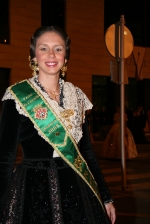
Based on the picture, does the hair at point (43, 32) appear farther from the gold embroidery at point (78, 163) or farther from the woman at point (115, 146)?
the woman at point (115, 146)

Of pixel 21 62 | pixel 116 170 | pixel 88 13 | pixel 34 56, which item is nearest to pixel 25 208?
pixel 34 56

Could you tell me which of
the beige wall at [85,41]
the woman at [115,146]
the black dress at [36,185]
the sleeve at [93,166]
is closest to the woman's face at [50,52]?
the black dress at [36,185]

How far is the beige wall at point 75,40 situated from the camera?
17.9 meters

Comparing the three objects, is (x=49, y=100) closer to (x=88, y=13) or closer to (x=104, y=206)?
(x=104, y=206)

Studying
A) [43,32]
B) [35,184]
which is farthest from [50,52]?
[35,184]

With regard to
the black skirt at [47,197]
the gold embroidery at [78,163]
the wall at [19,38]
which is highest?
the wall at [19,38]

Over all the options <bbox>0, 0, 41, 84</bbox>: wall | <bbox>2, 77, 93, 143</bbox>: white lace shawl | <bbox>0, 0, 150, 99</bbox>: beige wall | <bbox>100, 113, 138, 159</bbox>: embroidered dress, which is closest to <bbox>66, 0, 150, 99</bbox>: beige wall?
<bbox>0, 0, 150, 99</bbox>: beige wall

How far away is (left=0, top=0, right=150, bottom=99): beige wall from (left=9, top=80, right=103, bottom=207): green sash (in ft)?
51.1

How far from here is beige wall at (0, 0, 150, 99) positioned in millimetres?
17891

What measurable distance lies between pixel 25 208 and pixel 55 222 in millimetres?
170

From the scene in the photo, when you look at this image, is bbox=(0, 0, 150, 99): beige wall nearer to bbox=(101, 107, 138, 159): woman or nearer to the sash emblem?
bbox=(101, 107, 138, 159): woman

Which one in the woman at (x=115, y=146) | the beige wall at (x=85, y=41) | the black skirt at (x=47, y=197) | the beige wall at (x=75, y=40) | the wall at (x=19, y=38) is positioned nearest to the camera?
the black skirt at (x=47, y=197)

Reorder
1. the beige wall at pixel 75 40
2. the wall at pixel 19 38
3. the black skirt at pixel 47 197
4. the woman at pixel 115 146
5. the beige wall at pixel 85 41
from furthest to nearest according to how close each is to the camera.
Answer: the beige wall at pixel 85 41 → the beige wall at pixel 75 40 → the wall at pixel 19 38 → the woman at pixel 115 146 → the black skirt at pixel 47 197

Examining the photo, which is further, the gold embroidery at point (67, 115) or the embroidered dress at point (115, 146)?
the embroidered dress at point (115, 146)
